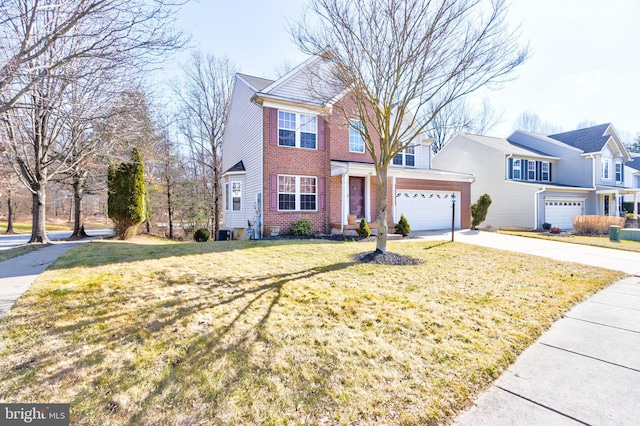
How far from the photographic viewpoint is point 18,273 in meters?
5.83

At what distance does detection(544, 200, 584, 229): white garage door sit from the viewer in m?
20.1

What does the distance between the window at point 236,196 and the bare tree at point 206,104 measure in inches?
322

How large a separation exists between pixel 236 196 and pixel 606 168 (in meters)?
28.1

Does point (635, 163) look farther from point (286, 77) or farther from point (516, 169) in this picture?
point (286, 77)

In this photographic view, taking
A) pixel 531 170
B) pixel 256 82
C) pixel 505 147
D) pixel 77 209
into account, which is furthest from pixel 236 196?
pixel 531 170

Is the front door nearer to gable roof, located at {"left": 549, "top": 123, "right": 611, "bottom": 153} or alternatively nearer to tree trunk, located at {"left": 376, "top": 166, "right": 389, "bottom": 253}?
tree trunk, located at {"left": 376, "top": 166, "right": 389, "bottom": 253}

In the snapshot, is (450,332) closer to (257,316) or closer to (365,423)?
(365,423)

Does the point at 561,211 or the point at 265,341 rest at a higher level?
the point at 561,211

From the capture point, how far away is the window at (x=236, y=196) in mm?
14516

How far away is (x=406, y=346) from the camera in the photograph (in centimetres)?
→ 324

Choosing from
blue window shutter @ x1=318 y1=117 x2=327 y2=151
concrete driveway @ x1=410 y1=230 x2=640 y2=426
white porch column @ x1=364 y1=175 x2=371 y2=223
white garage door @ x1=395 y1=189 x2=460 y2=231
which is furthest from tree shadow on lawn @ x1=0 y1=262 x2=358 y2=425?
white garage door @ x1=395 y1=189 x2=460 y2=231

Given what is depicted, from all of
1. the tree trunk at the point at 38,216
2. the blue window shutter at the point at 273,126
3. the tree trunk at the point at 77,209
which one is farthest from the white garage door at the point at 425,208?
the tree trunk at the point at 77,209

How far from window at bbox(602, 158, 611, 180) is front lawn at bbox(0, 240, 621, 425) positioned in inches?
944

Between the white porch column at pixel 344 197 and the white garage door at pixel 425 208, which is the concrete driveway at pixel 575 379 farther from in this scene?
the white garage door at pixel 425 208
